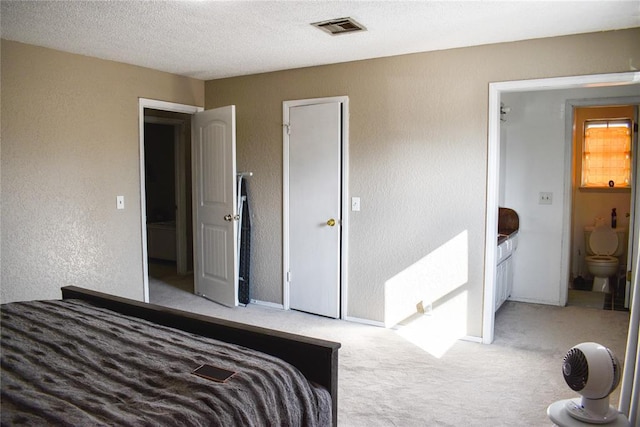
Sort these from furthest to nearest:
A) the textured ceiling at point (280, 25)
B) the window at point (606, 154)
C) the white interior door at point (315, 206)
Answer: the window at point (606, 154), the white interior door at point (315, 206), the textured ceiling at point (280, 25)

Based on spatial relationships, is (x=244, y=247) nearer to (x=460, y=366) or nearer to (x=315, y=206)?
(x=315, y=206)

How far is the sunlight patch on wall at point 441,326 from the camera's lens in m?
3.94

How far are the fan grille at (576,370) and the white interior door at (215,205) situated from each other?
3.55 metres

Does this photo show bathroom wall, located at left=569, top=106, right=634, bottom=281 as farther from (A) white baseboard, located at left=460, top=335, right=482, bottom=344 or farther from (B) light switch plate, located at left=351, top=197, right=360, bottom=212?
(B) light switch plate, located at left=351, top=197, right=360, bottom=212

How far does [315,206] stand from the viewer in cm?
457

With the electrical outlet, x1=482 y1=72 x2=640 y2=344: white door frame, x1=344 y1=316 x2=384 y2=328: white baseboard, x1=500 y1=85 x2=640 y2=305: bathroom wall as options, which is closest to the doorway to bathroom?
x1=500 y1=85 x2=640 y2=305: bathroom wall

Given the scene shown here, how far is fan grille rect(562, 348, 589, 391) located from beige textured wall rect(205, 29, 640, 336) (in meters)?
2.28

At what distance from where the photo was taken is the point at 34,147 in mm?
3760

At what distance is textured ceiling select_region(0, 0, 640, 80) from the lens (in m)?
2.87

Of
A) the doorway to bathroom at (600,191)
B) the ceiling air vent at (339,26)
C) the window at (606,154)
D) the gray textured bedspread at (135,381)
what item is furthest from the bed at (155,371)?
the window at (606,154)

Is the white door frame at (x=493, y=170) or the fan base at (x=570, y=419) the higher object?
the white door frame at (x=493, y=170)

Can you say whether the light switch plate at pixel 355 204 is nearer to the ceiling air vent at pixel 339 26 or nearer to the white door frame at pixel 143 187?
the ceiling air vent at pixel 339 26

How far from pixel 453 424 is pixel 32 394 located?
2049 millimetres

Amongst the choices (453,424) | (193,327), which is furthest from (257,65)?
(453,424)
